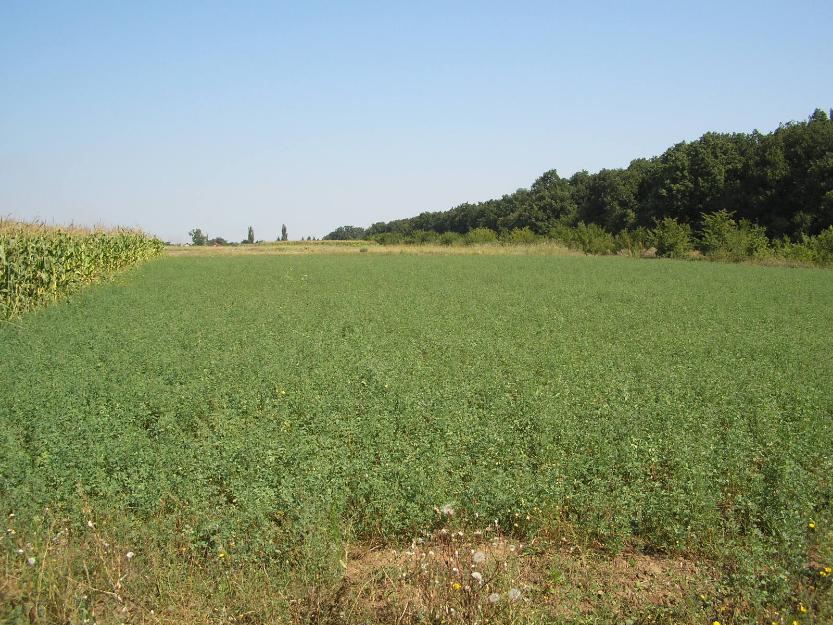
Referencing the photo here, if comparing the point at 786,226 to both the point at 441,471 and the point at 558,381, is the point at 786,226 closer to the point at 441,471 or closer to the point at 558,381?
the point at 558,381

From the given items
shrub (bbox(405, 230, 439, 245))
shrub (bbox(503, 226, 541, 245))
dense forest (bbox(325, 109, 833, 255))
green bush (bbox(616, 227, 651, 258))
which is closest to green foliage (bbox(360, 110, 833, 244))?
dense forest (bbox(325, 109, 833, 255))

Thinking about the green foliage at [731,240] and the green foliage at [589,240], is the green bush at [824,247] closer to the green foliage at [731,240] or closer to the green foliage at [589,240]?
the green foliage at [731,240]

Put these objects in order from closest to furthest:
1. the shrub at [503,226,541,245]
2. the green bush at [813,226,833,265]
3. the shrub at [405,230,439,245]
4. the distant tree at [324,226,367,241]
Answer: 1. the green bush at [813,226,833,265]
2. the shrub at [503,226,541,245]
3. the shrub at [405,230,439,245]
4. the distant tree at [324,226,367,241]

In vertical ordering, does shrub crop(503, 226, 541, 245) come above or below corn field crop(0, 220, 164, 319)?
above

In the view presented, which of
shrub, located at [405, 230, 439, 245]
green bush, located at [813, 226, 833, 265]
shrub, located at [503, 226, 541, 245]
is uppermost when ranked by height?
shrub, located at [405, 230, 439, 245]

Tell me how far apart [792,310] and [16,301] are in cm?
2201

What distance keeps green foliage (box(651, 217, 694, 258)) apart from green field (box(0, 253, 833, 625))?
108ft

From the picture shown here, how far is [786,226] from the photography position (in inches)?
1748

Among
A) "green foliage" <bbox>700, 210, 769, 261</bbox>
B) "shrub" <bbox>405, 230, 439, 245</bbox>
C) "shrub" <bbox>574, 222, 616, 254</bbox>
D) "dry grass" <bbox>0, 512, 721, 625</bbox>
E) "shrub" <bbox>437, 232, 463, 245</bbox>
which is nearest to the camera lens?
"dry grass" <bbox>0, 512, 721, 625</bbox>

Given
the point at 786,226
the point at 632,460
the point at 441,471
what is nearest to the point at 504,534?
the point at 441,471

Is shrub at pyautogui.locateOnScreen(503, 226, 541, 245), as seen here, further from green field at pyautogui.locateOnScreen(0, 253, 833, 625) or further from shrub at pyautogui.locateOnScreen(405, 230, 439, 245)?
green field at pyautogui.locateOnScreen(0, 253, 833, 625)

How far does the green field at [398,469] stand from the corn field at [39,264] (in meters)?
4.36

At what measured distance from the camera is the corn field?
53.9ft

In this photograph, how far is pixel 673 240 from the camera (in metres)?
44.8
